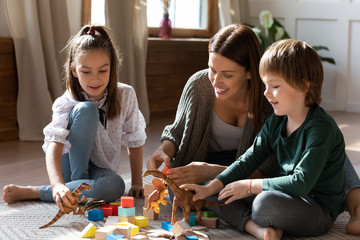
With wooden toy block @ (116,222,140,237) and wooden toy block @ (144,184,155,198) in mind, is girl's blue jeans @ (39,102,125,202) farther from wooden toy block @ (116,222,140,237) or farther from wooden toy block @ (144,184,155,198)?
wooden toy block @ (116,222,140,237)

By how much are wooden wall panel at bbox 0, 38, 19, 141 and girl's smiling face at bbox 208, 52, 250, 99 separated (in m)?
1.77

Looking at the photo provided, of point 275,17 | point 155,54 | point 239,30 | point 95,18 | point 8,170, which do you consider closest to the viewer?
point 239,30

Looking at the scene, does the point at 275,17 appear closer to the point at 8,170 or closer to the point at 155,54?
the point at 155,54

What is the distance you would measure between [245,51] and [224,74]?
10cm

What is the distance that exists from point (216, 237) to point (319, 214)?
0.30 meters

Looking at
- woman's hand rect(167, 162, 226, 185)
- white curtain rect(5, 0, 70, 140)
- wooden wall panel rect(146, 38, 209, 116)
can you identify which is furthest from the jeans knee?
wooden wall panel rect(146, 38, 209, 116)

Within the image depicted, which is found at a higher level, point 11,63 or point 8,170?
point 11,63

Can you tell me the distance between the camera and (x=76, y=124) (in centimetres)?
191

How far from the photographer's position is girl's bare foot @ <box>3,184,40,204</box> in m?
1.91

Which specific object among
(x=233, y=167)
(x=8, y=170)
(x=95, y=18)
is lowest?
(x=8, y=170)

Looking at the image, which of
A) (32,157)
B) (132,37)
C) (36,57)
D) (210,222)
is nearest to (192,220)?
(210,222)

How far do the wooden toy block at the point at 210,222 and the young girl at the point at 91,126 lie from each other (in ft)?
1.24

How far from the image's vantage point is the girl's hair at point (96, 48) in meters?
1.93

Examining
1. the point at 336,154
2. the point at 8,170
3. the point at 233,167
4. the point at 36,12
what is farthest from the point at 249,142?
the point at 36,12
